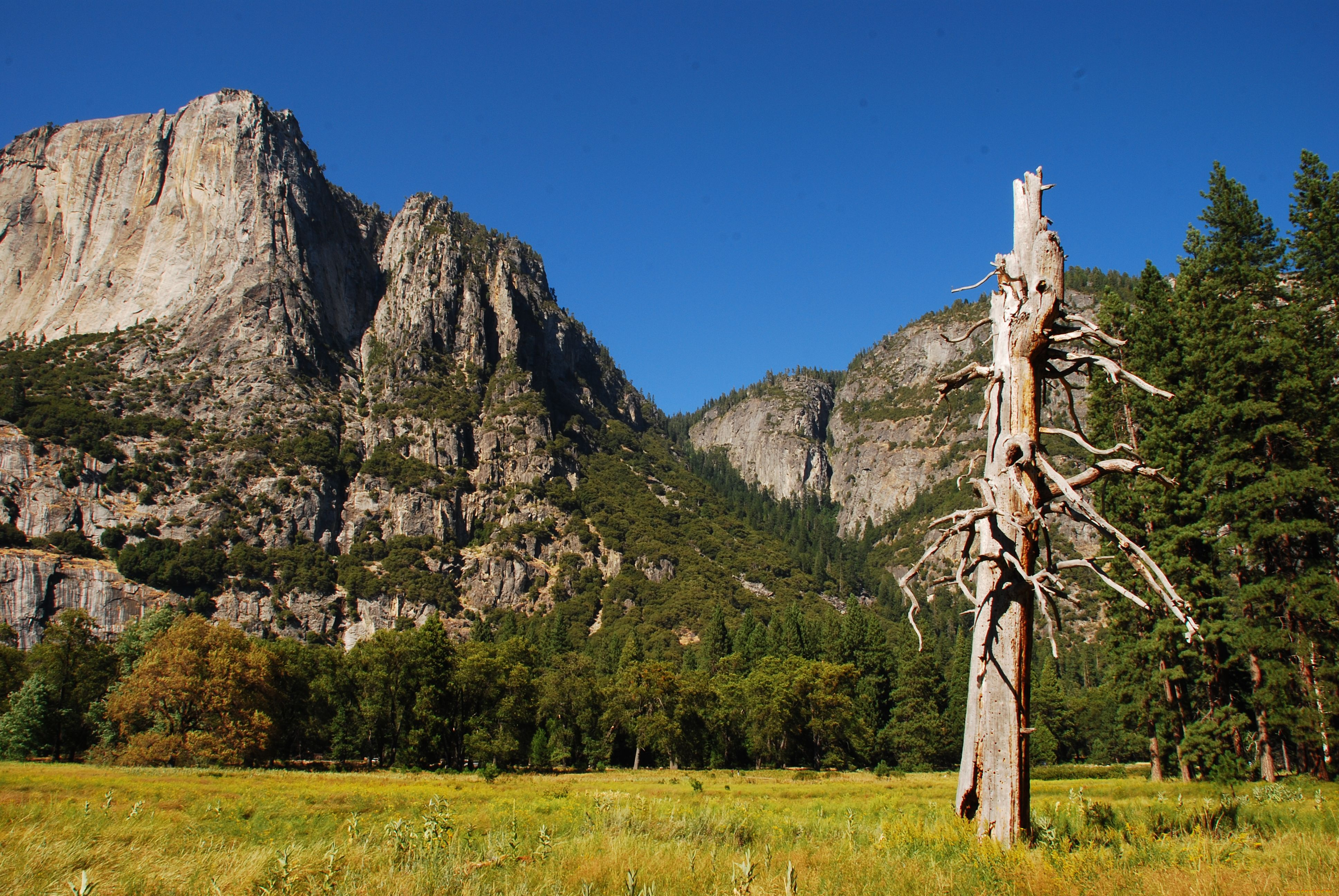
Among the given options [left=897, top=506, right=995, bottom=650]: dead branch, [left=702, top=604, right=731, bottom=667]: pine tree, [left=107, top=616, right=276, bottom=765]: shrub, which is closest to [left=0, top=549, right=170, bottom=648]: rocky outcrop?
[left=107, top=616, right=276, bottom=765]: shrub

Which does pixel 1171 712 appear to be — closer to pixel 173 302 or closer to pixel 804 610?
pixel 804 610

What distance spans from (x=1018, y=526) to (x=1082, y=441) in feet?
3.68

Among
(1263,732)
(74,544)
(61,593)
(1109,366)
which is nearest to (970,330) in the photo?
(1109,366)

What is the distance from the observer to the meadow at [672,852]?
5754 mm

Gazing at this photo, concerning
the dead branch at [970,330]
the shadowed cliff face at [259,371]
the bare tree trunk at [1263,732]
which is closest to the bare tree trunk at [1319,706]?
the bare tree trunk at [1263,732]

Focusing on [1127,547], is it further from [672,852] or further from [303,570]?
[303,570]

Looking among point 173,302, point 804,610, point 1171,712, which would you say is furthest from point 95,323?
point 1171,712

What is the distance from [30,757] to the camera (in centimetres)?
4481

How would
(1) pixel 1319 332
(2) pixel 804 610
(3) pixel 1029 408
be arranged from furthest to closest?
(2) pixel 804 610 → (1) pixel 1319 332 → (3) pixel 1029 408

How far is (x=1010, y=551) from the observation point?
6871 millimetres

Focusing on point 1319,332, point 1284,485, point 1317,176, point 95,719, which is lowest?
point 95,719

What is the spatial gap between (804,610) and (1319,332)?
359 ft

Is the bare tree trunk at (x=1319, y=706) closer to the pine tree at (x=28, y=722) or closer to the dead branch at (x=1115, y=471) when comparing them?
the dead branch at (x=1115, y=471)

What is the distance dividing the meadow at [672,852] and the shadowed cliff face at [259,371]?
124 m
